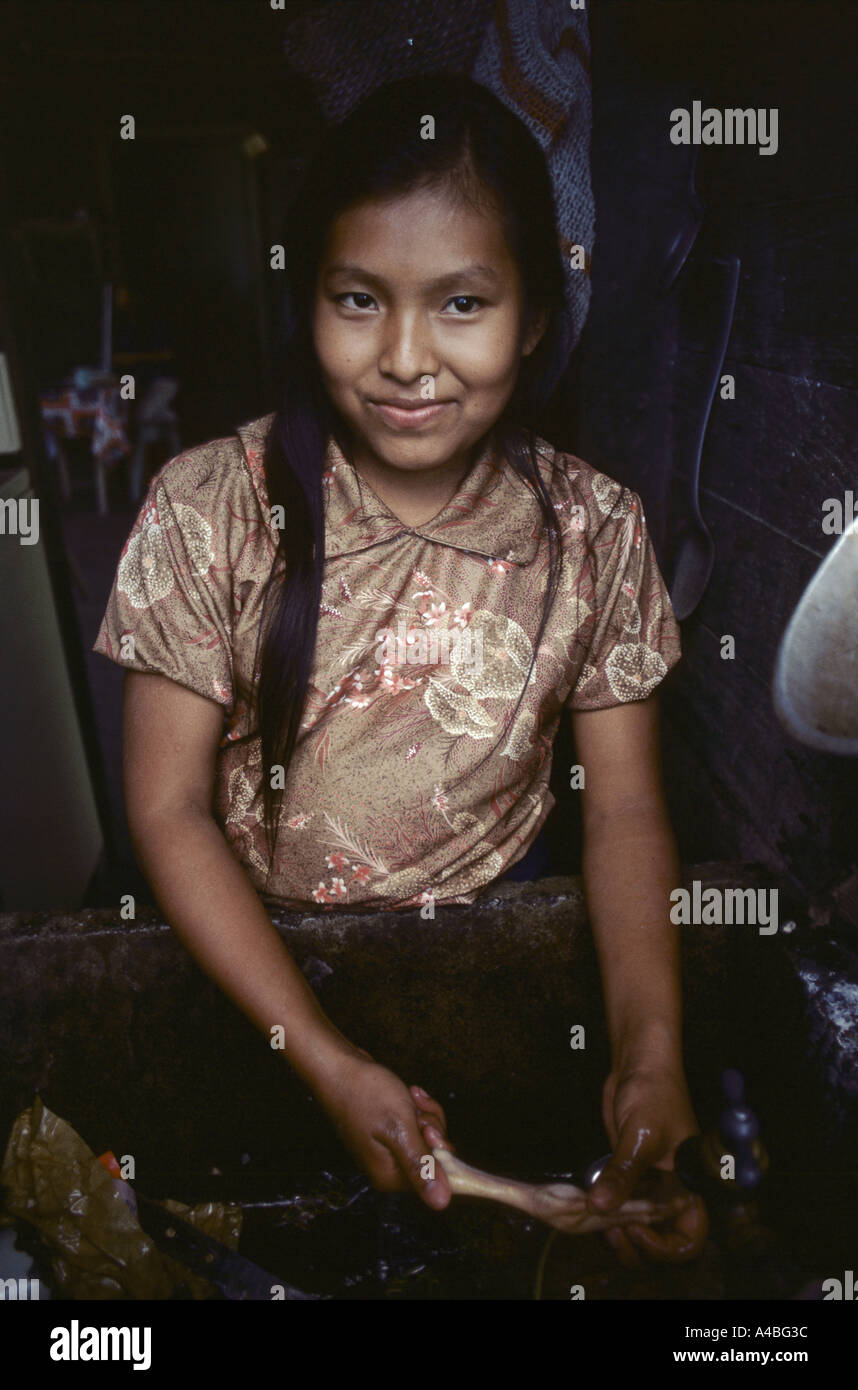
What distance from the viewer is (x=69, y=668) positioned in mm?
2191

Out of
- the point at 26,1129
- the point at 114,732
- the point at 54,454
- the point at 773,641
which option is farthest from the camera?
the point at 54,454

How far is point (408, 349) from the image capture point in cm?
92

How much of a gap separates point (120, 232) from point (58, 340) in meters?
1.33

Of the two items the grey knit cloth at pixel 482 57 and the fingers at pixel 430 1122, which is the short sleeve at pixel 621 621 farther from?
the fingers at pixel 430 1122

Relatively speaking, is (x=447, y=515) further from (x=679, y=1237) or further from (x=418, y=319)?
(x=679, y=1237)

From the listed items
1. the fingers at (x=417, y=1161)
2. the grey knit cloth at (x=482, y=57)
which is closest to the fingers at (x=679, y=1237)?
the fingers at (x=417, y=1161)

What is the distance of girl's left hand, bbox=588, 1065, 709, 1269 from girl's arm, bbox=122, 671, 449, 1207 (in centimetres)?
18

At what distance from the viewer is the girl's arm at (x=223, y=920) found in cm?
89

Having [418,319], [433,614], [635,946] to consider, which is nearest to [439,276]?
[418,319]

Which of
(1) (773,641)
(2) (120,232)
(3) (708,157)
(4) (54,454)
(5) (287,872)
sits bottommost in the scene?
(5) (287,872)

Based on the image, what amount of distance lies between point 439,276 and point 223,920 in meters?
0.74

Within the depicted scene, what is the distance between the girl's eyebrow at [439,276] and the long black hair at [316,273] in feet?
0.22

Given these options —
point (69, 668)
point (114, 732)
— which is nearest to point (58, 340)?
point (114, 732)
